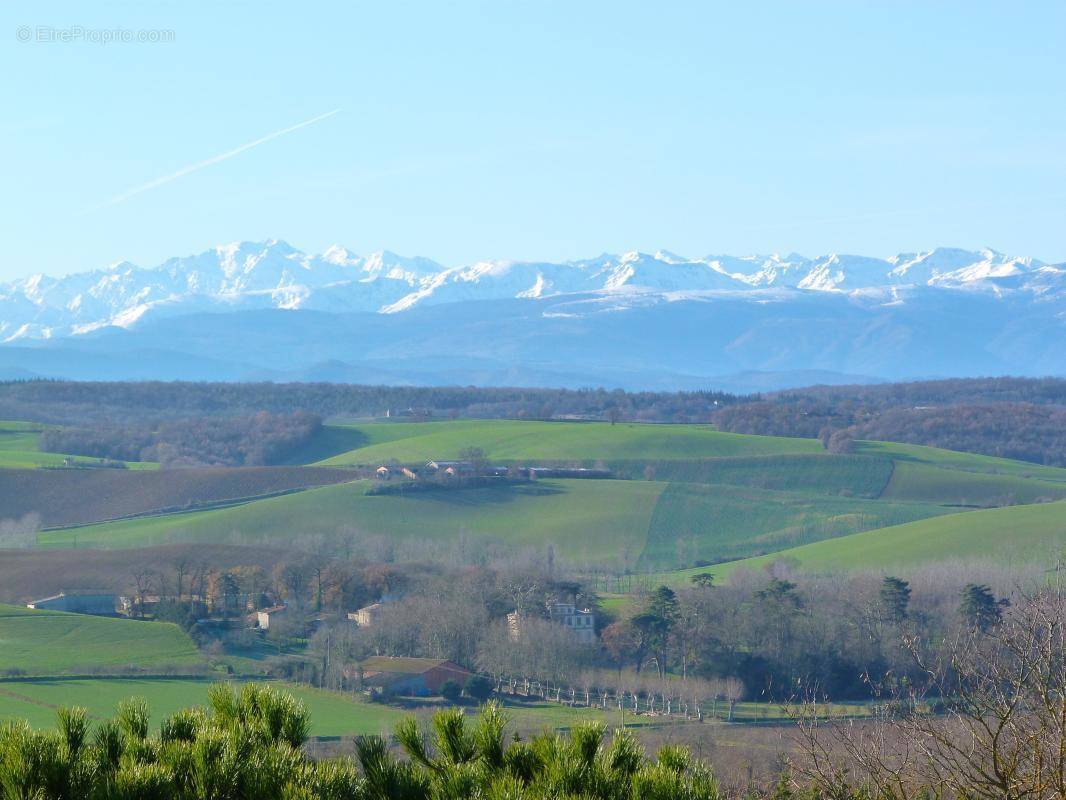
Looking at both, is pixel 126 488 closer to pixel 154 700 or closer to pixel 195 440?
pixel 195 440

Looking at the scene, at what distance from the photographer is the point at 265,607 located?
197 ft

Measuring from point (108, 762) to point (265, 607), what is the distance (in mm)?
48465

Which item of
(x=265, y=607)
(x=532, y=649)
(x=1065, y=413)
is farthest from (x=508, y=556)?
(x=1065, y=413)

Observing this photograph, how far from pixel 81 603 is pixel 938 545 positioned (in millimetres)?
38142

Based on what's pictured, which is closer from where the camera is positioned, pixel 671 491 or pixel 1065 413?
pixel 671 491

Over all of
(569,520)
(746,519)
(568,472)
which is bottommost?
(746,519)

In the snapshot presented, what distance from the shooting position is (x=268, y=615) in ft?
189

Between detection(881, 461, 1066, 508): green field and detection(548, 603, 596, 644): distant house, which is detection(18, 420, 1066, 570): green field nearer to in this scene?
detection(881, 461, 1066, 508): green field

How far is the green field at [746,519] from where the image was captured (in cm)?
7700

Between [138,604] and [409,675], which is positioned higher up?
[138,604]

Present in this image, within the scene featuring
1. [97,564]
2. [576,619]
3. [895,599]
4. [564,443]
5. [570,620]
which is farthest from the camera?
[564,443]

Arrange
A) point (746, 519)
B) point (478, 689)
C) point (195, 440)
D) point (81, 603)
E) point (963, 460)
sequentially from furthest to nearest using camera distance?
point (195, 440) < point (963, 460) < point (746, 519) < point (81, 603) < point (478, 689)

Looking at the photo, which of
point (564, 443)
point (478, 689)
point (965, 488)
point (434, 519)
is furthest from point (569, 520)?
point (478, 689)

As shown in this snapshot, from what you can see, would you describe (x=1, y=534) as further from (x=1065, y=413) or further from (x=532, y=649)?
(x=1065, y=413)
